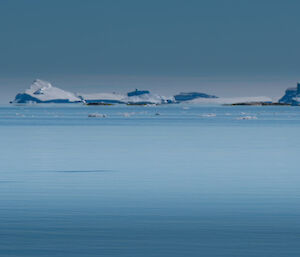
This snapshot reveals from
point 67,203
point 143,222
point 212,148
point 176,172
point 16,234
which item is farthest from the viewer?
point 212,148

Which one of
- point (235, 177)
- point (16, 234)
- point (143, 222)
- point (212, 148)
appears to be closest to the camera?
point (16, 234)

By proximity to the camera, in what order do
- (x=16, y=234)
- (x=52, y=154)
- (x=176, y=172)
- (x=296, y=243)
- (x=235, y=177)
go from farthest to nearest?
(x=52, y=154)
(x=176, y=172)
(x=235, y=177)
(x=16, y=234)
(x=296, y=243)

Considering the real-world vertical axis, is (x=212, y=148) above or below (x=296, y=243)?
below

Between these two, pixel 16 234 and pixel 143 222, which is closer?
pixel 16 234

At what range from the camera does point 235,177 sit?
70.3 ft

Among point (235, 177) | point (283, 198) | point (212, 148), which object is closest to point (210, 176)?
point (235, 177)

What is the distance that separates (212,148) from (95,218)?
866 inches

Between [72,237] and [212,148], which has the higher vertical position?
[72,237]

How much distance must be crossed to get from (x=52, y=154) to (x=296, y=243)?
810 inches

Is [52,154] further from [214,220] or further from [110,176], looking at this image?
[214,220]

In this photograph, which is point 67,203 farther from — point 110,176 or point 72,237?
point 110,176

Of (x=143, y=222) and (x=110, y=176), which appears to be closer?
(x=143, y=222)

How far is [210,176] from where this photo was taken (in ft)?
71.5

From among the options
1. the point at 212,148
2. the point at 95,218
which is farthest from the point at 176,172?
the point at 212,148
